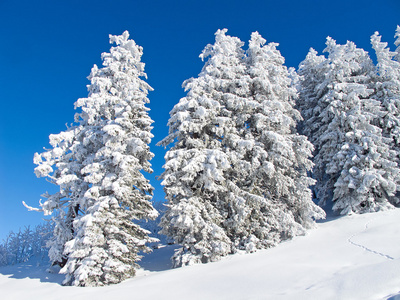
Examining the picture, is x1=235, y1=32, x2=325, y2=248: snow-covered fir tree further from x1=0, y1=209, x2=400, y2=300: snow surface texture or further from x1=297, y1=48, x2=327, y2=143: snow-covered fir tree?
x1=297, y1=48, x2=327, y2=143: snow-covered fir tree

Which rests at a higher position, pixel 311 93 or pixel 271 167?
pixel 311 93

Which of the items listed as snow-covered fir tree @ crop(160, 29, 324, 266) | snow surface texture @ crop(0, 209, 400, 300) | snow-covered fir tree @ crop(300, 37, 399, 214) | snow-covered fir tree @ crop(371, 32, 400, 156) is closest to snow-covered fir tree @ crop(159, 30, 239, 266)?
snow-covered fir tree @ crop(160, 29, 324, 266)

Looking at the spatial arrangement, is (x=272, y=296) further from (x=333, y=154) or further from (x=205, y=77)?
(x=333, y=154)

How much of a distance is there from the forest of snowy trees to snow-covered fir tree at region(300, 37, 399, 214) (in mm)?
101

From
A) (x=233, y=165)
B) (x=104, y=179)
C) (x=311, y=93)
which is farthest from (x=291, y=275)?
(x=311, y=93)

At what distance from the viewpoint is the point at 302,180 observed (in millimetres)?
17891

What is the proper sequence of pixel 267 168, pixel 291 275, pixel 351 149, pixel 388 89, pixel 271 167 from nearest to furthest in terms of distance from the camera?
1. pixel 291 275
2. pixel 271 167
3. pixel 267 168
4. pixel 351 149
5. pixel 388 89

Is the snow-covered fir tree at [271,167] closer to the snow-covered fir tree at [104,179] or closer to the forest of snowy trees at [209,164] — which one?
the forest of snowy trees at [209,164]

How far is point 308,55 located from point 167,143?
2035 cm

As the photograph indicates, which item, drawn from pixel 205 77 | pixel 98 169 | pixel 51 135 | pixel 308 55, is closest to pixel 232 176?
pixel 205 77

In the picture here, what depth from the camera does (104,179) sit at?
14.9m

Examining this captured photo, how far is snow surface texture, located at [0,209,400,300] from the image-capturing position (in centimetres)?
665

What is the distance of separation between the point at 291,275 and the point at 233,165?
29.0ft

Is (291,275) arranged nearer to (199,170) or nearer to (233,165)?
(199,170)
